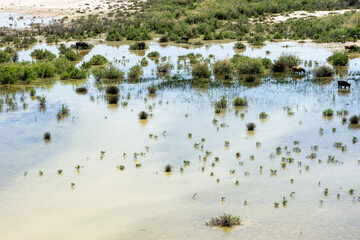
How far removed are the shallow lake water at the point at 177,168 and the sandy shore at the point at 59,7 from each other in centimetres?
4287

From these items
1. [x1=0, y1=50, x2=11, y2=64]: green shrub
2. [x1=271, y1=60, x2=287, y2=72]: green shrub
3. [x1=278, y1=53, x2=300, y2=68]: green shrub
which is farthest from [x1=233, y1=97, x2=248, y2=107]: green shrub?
[x1=0, y1=50, x2=11, y2=64]: green shrub

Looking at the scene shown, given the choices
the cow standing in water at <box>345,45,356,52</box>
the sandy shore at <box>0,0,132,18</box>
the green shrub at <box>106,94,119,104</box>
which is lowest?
the green shrub at <box>106,94,119,104</box>

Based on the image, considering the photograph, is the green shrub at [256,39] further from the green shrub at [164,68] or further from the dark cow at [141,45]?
the green shrub at [164,68]

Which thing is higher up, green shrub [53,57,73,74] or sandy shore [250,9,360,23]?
sandy shore [250,9,360,23]

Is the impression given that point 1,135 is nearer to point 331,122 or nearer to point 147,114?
point 147,114

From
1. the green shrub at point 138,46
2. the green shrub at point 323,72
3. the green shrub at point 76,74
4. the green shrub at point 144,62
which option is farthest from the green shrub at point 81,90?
the green shrub at point 138,46

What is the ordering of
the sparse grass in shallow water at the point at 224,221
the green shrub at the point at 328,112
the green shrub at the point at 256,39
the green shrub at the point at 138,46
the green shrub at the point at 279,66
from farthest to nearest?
the green shrub at the point at 256,39 → the green shrub at the point at 138,46 → the green shrub at the point at 279,66 → the green shrub at the point at 328,112 → the sparse grass in shallow water at the point at 224,221

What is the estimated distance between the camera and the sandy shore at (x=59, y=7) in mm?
66938

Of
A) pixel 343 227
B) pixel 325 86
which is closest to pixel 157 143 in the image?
pixel 343 227

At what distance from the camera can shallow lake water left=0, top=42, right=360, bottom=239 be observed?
11.8 metres

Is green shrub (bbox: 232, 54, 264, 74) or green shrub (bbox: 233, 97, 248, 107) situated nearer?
green shrub (bbox: 233, 97, 248, 107)

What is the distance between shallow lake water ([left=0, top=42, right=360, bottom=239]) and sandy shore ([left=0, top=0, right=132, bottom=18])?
4287cm

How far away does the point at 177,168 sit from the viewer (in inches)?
610

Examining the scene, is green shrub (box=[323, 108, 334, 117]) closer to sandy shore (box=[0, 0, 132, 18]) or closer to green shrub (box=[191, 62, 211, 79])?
green shrub (box=[191, 62, 211, 79])
